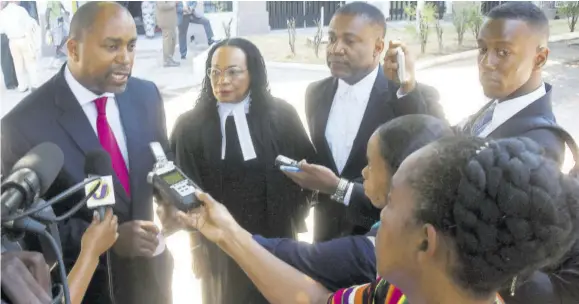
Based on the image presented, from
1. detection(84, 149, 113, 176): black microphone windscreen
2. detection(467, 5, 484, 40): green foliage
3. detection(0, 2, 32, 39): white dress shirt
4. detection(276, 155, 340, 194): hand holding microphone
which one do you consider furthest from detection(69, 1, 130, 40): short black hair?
detection(467, 5, 484, 40): green foliage

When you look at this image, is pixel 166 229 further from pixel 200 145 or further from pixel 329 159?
pixel 329 159

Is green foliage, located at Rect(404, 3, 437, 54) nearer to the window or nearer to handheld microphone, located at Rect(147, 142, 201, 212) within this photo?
the window

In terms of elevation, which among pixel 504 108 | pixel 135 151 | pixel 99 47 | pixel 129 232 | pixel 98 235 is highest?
pixel 99 47

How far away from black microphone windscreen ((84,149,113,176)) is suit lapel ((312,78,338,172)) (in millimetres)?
899

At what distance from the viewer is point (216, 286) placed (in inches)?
88.8

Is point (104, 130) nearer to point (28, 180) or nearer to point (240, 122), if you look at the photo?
point (240, 122)

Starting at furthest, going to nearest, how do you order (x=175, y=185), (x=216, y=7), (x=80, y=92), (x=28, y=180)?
(x=216, y=7) < (x=80, y=92) < (x=175, y=185) < (x=28, y=180)

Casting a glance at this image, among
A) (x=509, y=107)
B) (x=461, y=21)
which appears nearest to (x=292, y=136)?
(x=509, y=107)

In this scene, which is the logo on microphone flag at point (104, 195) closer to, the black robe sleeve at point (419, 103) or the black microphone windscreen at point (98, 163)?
the black microphone windscreen at point (98, 163)

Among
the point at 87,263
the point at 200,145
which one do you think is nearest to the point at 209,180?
the point at 200,145

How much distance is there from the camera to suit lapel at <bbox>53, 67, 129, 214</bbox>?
5.42ft

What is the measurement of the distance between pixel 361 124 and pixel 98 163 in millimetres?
1018

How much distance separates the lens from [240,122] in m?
2.09

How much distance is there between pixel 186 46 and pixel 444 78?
12.5 feet
